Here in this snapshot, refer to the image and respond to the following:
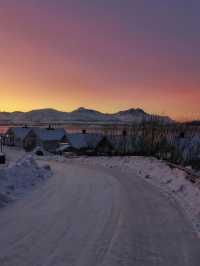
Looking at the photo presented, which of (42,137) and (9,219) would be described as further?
(42,137)

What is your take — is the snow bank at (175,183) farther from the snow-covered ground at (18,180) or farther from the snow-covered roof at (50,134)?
the snow-covered roof at (50,134)

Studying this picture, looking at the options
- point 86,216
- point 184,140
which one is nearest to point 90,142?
point 184,140

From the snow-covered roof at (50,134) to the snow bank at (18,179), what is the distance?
5210 centimetres

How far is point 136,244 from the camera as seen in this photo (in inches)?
287

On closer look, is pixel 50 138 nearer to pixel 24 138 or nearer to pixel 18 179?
pixel 24 138

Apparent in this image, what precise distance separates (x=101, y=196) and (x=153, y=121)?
37.6 m

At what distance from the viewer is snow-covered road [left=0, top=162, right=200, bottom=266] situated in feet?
21.2

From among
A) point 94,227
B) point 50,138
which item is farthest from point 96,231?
point 50,138

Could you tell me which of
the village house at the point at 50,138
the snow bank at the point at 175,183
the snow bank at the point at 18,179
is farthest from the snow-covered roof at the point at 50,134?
the snow bank at the point at 18,179

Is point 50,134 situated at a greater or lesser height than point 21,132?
lesser

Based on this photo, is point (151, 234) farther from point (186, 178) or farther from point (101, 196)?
point (186, 178)

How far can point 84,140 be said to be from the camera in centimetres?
6606

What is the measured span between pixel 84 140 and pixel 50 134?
974cm

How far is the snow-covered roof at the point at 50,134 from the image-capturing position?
7056cm
